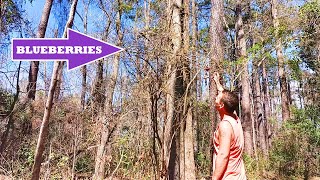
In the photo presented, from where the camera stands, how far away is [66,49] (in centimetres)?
464

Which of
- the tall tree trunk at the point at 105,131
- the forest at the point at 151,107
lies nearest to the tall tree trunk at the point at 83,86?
the forest at the point at 151,107

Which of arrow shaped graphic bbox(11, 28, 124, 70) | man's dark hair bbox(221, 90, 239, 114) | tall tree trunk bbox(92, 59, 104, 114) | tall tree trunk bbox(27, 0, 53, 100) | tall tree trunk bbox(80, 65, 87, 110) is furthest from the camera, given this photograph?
tall tree trunk bbox(80, 65, 87, 110)

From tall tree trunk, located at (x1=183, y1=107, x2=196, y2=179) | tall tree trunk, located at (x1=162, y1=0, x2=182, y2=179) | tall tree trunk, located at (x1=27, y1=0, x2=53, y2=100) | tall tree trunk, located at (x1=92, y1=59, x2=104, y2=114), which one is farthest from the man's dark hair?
tall tree trunk, located at (x1=27, y1=0, x2=53, y2=100)

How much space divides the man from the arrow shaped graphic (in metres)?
2.00

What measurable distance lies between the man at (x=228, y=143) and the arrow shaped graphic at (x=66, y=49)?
2.00 meters

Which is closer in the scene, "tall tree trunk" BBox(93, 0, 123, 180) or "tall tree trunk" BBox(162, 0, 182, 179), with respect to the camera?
"tall tree trunk" BBox(162, 0, 182, 179)

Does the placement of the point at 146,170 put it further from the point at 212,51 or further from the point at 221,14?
the point at 221,14

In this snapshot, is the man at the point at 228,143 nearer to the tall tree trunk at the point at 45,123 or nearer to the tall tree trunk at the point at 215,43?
the tall tree trunk at the point at 45,123

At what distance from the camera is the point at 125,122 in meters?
7.83

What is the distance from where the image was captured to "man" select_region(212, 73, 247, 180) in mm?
3229

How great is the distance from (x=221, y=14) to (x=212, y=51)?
2.65 m

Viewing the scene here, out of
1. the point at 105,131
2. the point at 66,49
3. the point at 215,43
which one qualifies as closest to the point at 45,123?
the point at 66,49

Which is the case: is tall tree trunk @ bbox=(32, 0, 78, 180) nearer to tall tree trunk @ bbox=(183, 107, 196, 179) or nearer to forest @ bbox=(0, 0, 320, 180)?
forest @ bbox=(0, 0, 320, 180)

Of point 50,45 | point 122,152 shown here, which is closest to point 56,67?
point 50,45
